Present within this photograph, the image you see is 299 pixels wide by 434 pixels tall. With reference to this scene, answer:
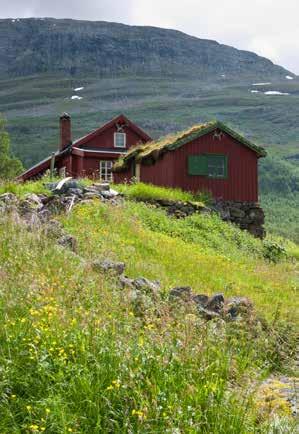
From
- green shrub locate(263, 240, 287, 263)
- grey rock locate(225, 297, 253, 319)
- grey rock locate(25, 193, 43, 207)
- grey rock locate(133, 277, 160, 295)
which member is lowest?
green shrub locate(263, 240, 287, 263)

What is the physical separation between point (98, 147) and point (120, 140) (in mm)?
1915

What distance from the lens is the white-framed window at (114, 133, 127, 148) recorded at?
47031 mm

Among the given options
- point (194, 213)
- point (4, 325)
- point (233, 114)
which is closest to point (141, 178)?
point (194, 213)

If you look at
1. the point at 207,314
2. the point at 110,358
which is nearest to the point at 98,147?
the point at 207,314

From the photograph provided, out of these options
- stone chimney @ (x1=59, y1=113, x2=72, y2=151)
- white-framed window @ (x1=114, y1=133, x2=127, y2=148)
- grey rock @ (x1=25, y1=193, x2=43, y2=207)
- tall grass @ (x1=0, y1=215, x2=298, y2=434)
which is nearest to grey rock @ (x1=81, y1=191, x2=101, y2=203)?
grey rock @ (x1=25, y1=193, x2=43, y2=207)

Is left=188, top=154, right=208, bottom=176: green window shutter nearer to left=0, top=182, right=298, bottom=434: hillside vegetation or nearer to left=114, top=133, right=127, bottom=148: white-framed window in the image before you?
left=114, top=133, right=127, bottom=148: white-framed window

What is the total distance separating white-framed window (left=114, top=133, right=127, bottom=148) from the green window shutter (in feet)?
58.6

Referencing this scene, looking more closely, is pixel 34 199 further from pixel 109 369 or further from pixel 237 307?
pixel 109 369

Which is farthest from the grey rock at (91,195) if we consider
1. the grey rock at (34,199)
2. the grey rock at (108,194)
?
the grey rock at (34,199)

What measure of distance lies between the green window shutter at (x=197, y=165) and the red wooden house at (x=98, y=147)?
14597mm

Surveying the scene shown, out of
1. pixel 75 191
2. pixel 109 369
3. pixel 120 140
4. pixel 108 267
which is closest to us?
pixel 109 369

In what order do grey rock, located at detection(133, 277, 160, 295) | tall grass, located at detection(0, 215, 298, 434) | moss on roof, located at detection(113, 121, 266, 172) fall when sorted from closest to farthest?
tall grass, located at detection(0, 215, 298, 434) < grey rock, located at detection(133, 277, 160, 295) < moss on roof, located at detection(113, 121, 266, 172)

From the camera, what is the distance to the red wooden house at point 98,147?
44156mm

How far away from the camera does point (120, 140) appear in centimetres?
4719
